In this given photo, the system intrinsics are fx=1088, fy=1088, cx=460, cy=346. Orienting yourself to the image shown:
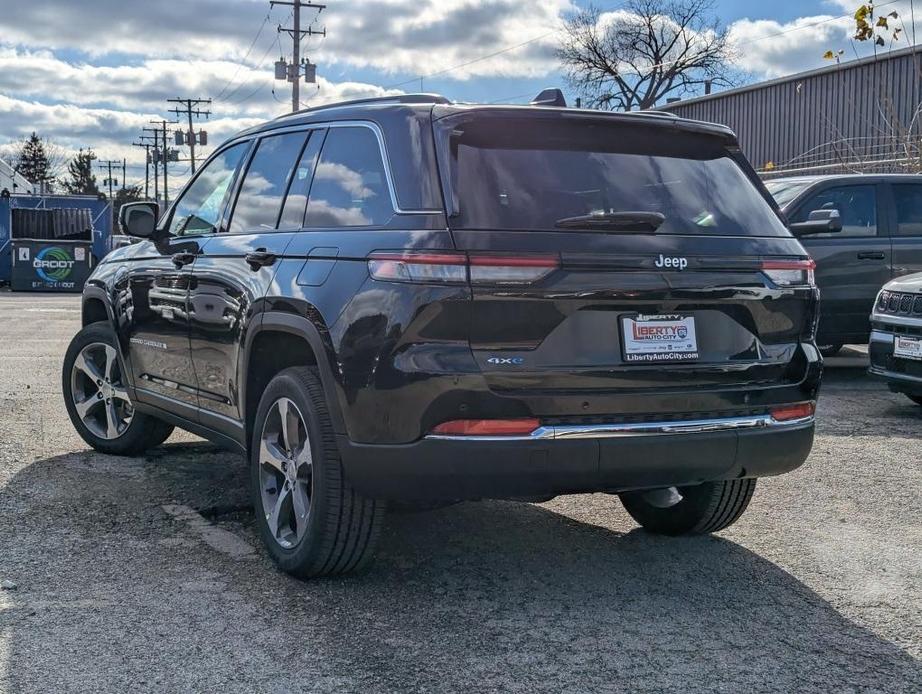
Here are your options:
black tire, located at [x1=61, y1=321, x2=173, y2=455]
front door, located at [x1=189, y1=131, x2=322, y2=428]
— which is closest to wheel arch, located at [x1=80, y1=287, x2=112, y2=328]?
black tire, located at [x1=61, y1=321, x2=173, y2=455]

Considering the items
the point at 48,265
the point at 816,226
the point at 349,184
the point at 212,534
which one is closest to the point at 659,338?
the point at 349,184

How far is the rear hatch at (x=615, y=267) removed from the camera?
3.62 meters

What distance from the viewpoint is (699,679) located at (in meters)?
3.34

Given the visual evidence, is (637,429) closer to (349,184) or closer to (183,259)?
(349,184)

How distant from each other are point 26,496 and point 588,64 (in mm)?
57419

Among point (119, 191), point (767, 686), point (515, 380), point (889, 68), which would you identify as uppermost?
point (119, 191)

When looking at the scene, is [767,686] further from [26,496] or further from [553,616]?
[26,496]

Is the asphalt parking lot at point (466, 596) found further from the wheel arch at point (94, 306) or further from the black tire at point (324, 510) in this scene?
the wheel arch at point (94, 306)

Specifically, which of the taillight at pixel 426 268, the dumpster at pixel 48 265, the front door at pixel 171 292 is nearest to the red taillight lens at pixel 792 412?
the taillight at pixel 426 268

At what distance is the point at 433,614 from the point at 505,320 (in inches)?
43.7

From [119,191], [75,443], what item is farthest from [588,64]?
[119,191]

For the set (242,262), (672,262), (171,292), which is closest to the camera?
(672,262)

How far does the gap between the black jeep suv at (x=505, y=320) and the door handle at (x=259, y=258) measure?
1 cm

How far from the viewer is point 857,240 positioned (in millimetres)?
10008
